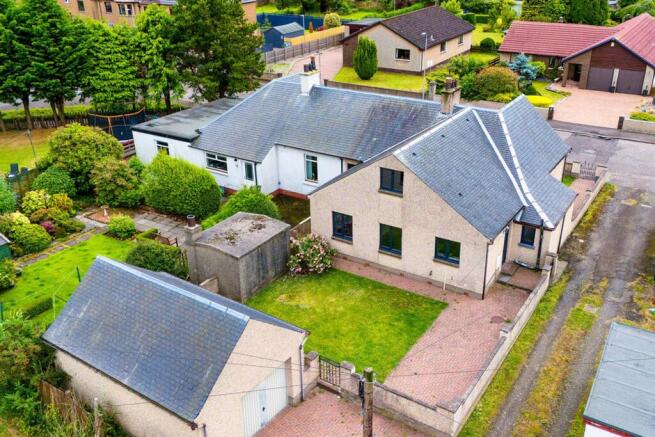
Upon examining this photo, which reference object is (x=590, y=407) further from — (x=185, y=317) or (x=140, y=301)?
(x=140, y=301)

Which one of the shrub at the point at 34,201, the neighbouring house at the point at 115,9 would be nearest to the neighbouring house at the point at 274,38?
the neighbouring house at the point at 115,9

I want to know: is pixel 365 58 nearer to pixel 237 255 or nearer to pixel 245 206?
pixel 245 206

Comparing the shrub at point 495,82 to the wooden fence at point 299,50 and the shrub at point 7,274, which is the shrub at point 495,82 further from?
the shrub at point 7,274

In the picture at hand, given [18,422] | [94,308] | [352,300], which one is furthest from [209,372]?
[352,300]

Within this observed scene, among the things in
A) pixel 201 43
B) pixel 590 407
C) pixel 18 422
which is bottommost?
pixel 18 422

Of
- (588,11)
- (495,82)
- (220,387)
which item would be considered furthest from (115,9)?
(220,387)

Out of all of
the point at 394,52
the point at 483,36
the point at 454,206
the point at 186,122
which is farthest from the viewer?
the point at 483,36

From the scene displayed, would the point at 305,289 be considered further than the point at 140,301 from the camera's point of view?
Yes
